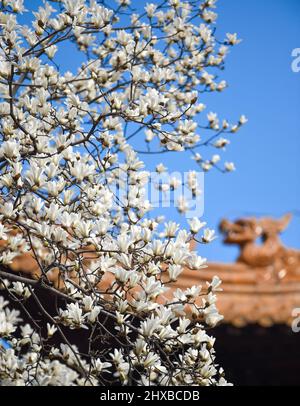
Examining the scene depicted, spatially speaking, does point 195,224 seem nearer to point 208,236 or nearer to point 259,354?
point 208,236

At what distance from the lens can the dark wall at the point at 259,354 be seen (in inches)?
285

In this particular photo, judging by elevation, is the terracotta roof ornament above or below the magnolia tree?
above

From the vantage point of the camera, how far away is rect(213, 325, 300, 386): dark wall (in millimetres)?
7230

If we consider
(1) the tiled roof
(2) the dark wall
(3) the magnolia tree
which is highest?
(1) the tiled roof

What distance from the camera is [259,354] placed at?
7.79 meters

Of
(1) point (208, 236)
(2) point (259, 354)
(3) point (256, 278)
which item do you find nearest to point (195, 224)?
(1) point (208, 236)

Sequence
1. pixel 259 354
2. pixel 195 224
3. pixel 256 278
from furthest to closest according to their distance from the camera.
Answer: pixel 259 354, pixel 256 278, pixel 195 224

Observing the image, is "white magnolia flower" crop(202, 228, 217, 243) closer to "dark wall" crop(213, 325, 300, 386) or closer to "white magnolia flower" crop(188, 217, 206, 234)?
"white magnolia flower" crop(188, 217, 206, 234)

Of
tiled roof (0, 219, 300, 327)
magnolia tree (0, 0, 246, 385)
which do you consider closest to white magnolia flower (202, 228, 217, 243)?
magnolia tree (0, 0, 246, 385)

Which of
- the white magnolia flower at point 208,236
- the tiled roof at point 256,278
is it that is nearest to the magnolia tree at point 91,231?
the white magnolia flower at point 208,236

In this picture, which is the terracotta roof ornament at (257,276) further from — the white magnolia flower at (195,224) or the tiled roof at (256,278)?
the white magnolia flower at (195,224)

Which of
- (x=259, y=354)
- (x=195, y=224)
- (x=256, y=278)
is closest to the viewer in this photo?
(x=195, y=224)

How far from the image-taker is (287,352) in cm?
770
